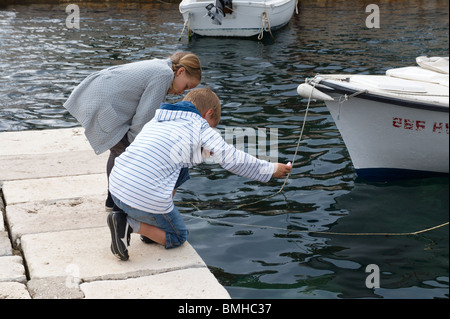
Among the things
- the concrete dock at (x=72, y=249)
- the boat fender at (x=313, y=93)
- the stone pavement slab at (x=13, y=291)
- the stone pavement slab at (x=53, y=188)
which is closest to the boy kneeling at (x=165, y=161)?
the concrete dock at (x=72, y=249)

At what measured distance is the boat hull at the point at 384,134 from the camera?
5949 mm

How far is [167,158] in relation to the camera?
433 centimetres

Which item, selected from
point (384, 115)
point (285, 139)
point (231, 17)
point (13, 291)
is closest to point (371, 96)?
point (384, 115)


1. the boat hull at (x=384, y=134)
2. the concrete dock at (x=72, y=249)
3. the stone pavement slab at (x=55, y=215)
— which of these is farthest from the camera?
the boat hull at (x=384, y=134)

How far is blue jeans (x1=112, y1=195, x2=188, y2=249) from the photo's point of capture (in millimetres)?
4426

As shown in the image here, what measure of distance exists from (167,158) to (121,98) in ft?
2.77

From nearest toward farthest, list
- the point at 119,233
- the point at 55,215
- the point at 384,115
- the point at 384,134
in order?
the point at 119,233 → the point at 55,215 → the point at 384,115 → the point at 384,134

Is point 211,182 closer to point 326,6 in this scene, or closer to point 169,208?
point 169,208

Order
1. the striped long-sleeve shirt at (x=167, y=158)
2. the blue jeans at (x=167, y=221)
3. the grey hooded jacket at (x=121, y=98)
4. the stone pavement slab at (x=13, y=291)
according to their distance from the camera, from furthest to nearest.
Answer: the grey hooded jacket at (x=121, y=98) < the blue jeans at (x=167, y=221) < the striped long-sleeve shirt at (x=167, y=158) < the stone pavement slab at (x=13, y=291)

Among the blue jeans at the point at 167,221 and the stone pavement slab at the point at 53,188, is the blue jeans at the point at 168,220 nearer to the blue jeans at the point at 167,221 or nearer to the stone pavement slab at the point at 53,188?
the blue jeans at the point at 167,221

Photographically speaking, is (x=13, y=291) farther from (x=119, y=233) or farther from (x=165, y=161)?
(x=165, y=161)

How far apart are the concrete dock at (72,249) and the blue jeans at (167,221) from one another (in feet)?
0.26

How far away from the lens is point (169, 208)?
4.48 meters
